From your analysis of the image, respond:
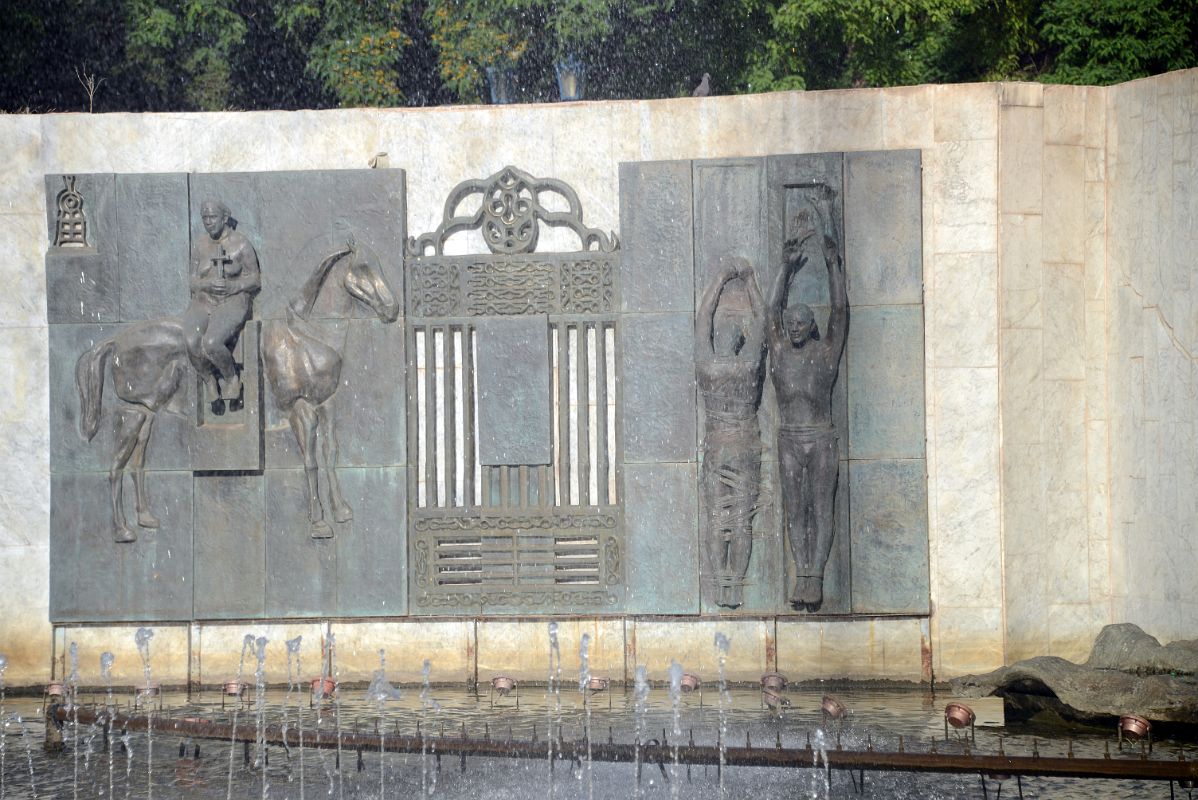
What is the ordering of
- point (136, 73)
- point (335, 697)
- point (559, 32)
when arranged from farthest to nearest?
point (136, 73), point (559, 32), point (335, 697)

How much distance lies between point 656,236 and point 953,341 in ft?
6.41

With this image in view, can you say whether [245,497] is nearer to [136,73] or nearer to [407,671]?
[407,671]

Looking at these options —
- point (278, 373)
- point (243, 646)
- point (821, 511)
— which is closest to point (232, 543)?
point (243, 646)

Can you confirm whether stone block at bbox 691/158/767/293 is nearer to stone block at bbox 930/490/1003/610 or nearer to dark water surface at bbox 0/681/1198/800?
stone block at bbox 930/490/1003/610

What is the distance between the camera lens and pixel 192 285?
33.7 feet

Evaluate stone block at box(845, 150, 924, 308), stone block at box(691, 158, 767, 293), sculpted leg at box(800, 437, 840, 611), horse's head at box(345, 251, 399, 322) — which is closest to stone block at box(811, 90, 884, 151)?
stone block at box(845, 150, 924, 308)

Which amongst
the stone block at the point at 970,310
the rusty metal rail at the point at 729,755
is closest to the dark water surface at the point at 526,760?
the rusty metal rail at the point at 729,755

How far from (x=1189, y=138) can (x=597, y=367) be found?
384cm

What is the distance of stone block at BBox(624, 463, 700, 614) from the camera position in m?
10.2

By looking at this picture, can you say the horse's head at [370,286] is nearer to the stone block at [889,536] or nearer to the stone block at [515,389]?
the stone block at [515,389]

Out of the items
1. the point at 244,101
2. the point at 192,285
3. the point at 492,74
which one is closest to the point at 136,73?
the point at 244,101

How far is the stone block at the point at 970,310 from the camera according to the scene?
10.1 metres

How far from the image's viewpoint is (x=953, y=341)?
10156 mm

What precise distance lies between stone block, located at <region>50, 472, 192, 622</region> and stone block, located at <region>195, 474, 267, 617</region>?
160 millimetres
